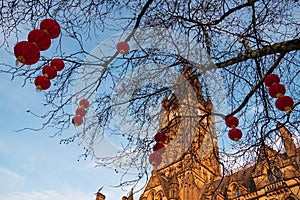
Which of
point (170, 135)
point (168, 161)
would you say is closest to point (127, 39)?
point (170, 135)

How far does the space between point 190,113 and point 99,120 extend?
4.91 feet

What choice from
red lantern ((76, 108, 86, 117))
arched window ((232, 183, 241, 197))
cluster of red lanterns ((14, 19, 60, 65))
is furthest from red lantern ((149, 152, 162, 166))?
arched window ((232, 183, 241, 197))

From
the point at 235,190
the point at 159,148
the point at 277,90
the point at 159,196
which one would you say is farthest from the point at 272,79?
the point at 159,196

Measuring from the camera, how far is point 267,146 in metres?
4.03

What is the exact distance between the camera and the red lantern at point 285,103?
9.02 ft

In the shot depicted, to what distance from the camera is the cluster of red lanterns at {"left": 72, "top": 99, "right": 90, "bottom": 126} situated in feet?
10.5

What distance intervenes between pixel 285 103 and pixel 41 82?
262cm

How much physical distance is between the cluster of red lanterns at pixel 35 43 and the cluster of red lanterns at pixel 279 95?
91.9 inches

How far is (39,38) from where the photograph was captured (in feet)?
7.10

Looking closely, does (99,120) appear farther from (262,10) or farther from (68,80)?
(262,10)

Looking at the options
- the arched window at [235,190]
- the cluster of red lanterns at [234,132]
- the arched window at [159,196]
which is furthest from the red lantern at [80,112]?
the arched window at [159,196]

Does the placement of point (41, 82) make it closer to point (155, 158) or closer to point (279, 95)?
point (155, 158)

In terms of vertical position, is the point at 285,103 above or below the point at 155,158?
above

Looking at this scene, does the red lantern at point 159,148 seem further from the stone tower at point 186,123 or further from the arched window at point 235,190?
the arched window at point 235,190
